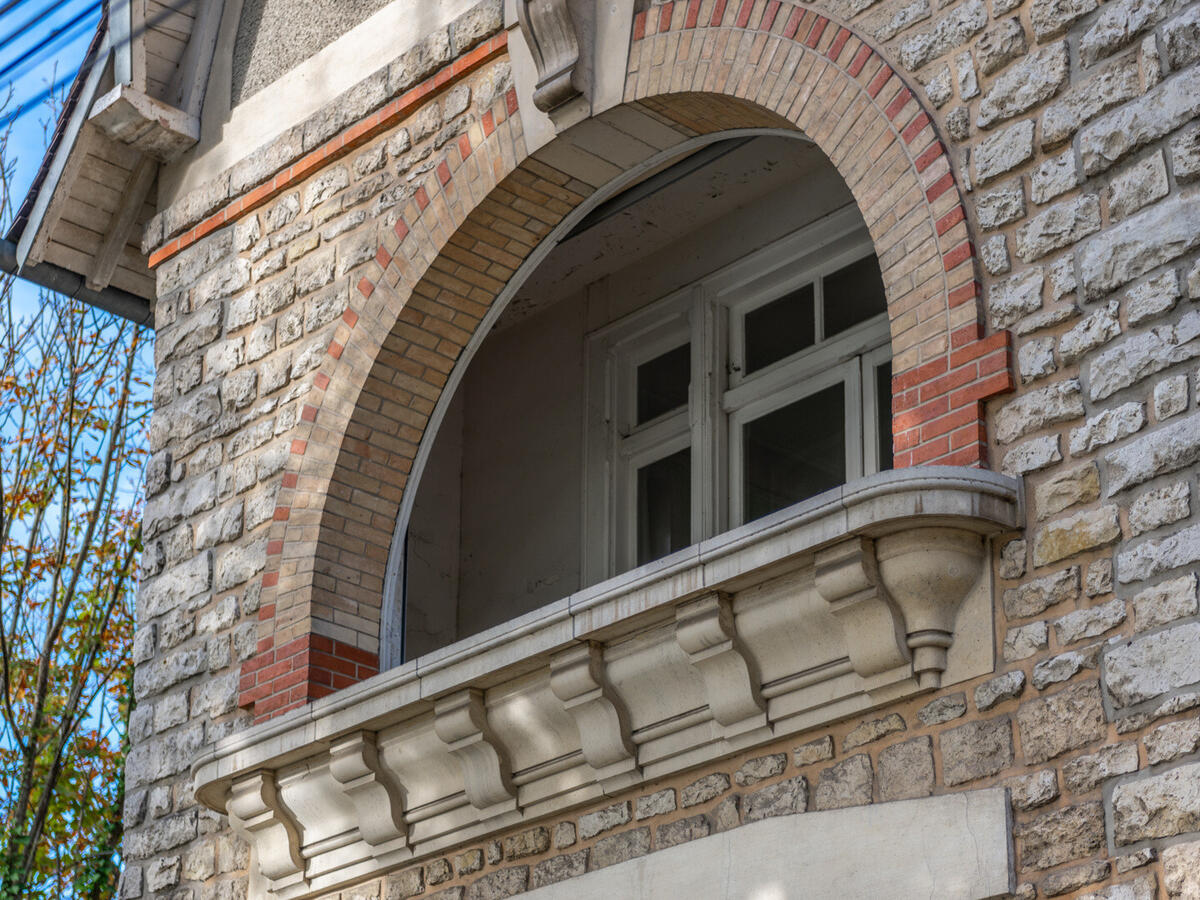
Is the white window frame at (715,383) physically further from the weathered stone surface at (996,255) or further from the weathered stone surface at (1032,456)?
the weathered stone surface at (1032,456)

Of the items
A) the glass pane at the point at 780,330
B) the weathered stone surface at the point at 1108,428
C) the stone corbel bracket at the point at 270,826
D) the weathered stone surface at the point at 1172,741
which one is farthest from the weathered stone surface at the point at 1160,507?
the stone corbel bracket at the point at 270,826

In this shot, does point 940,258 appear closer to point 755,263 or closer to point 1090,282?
point 1090,282

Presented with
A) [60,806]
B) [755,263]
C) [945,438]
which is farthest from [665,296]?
[60,806]

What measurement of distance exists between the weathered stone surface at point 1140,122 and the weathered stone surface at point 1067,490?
104cm

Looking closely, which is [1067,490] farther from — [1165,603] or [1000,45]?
[1000,45]

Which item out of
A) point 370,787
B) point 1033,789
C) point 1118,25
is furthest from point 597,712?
point 1118,25

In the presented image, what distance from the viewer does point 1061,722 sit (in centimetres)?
588

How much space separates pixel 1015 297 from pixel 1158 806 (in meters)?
1.82

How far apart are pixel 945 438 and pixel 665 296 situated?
401 centimetres

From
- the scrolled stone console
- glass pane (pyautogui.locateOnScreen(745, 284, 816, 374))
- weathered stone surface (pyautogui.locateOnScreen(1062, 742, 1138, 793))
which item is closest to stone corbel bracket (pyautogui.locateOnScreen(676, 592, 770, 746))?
the scrolled stone console

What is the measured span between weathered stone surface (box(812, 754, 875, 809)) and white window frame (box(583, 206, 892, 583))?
2.49 meters

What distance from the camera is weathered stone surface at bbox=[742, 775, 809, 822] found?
6.51 metres

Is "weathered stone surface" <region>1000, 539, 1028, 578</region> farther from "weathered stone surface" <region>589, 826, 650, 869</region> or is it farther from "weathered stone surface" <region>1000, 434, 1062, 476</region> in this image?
"weathered stone surface" <region>589, 826, 650, 869</region>

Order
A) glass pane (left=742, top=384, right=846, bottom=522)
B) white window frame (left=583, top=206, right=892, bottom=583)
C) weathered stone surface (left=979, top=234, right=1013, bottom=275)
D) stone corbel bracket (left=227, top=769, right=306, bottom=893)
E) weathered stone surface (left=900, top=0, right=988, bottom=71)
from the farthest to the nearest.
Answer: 1. glass pane (left=742, top=384, right=846, bottom=522)
2. white window frame (left=583, top=206, right=892, bottom=583)
3. stone corbel bracket (left=227, top=769, right=306, bottom=893)
4. weathered stone surface (left=900, top=0, right=988, bottom=71)
5. weathered stone surface (left=979, top=234, right=1013, bottom=275)
